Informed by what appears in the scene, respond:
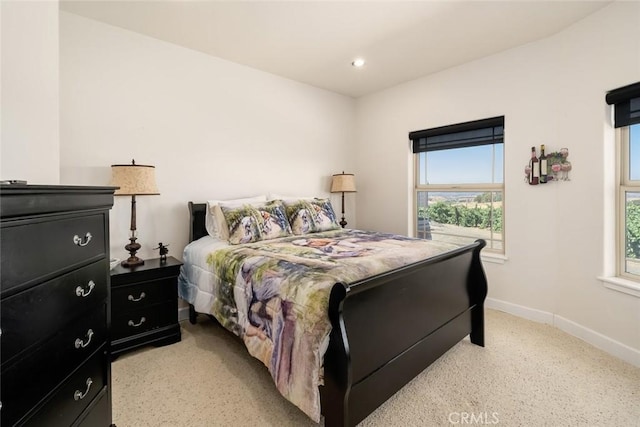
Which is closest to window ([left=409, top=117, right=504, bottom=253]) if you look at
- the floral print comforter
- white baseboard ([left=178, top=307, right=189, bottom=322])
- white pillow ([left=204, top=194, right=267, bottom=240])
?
the floral print comforter

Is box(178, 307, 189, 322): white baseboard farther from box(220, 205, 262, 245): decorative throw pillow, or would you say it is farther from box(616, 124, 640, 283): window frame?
box(616, 124, 640, 283): window frame

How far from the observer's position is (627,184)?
90.7 inches

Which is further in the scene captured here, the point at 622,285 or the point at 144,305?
the point at 144,305

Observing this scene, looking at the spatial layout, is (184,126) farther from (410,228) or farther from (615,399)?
(615,399)

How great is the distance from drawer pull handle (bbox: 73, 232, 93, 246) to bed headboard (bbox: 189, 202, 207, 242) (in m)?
1.67

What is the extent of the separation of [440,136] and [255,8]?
2.36m

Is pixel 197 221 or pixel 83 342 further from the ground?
pixel 197 221

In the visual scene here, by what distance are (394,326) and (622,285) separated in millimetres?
1848

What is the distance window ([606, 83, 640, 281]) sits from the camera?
2225 millimetres

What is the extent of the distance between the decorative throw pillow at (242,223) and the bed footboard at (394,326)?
1396 millimetres

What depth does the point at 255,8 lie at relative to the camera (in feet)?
7.57

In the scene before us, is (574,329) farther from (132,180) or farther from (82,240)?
(132,180)

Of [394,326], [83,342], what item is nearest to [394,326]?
[394,326]

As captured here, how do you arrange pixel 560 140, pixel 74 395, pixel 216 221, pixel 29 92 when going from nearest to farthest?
pixel 74 395
pixel 29 92
pixel 560 140
pixel 216 221
